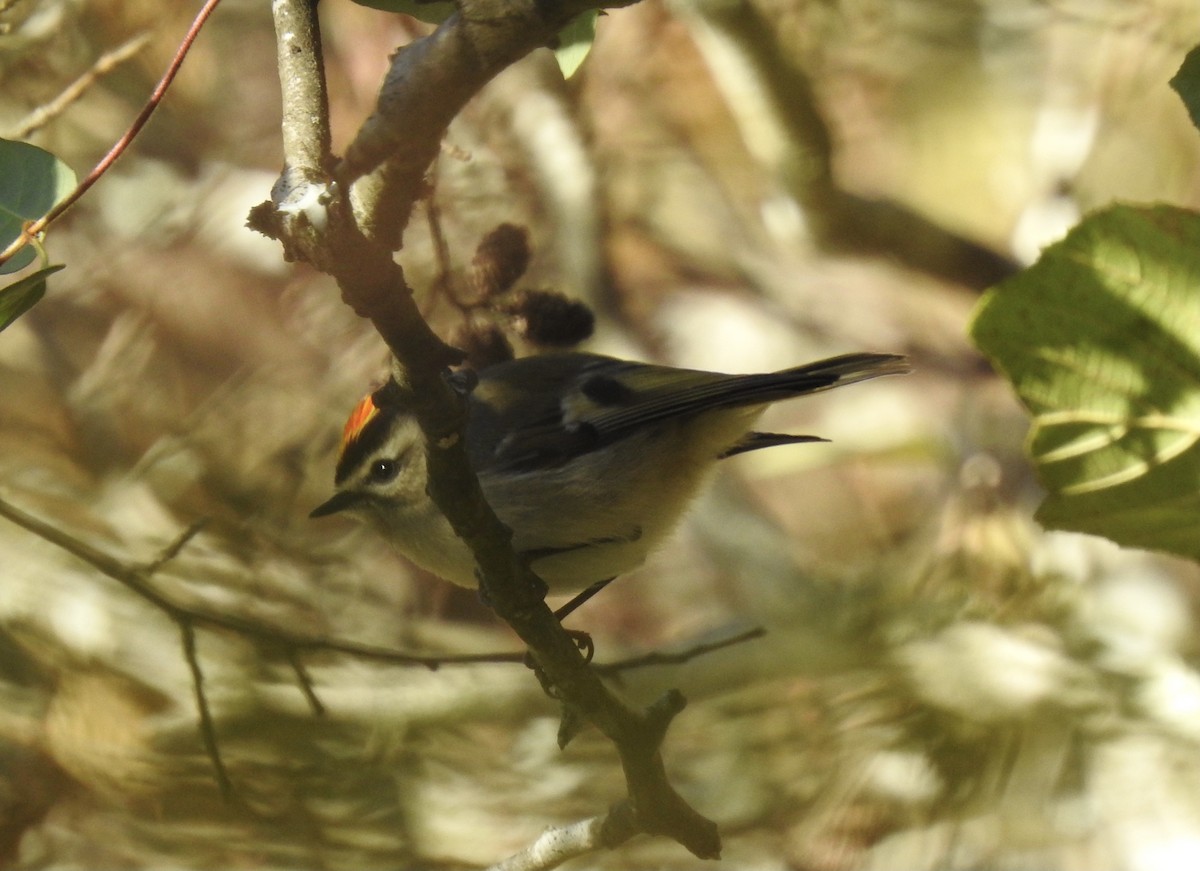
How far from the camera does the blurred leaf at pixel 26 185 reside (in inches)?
39.9

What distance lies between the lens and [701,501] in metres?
2.96

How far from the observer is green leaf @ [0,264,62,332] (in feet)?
3.02

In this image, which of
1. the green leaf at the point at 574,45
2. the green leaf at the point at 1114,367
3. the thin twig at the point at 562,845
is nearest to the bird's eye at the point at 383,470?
the thin twig at the point at 562,845

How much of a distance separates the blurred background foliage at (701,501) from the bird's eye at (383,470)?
76cm

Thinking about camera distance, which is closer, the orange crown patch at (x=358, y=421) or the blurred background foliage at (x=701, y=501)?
the orange crown patch at (x=358, y=421)

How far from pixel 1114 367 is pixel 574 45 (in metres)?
0.61

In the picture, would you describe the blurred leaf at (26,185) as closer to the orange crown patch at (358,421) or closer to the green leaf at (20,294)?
the green leaf at (20,294)

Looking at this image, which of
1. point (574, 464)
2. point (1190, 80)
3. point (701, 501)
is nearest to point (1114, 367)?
point (1190, 80)

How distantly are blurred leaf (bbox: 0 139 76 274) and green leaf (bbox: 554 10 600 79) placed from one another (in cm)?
47

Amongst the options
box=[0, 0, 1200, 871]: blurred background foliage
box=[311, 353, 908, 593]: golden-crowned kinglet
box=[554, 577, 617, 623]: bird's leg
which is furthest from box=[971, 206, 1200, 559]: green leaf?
box=[0, 0, 1200, 871]: blurred background foliage

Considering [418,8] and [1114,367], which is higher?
[418,8]

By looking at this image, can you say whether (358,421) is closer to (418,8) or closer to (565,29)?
(418,8)

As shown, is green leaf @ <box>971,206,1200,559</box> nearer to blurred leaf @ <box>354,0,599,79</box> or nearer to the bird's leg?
blurred leaf @ <box>354,0,599,79</box>

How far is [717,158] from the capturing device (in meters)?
3.69
